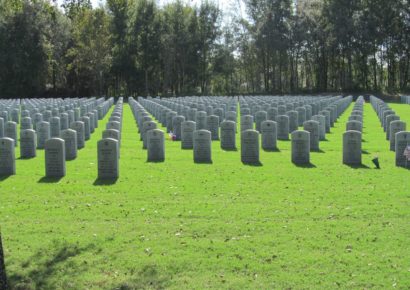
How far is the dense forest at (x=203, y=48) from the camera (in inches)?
2734

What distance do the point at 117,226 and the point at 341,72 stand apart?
71.8m

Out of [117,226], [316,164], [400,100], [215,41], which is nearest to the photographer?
[117,226]

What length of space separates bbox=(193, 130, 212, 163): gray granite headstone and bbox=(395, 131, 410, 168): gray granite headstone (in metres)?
5.41

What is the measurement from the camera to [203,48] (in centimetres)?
7975

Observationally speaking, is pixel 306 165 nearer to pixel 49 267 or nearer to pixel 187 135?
pixel 187 135

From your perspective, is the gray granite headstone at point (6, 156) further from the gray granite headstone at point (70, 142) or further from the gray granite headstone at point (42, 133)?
the gray granite headstone at point (42, 133)

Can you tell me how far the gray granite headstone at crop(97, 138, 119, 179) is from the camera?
14.6 metres

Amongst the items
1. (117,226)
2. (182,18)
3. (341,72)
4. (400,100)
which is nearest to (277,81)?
(341,72)

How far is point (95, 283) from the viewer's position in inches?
293

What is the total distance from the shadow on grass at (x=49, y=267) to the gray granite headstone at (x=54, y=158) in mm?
6093

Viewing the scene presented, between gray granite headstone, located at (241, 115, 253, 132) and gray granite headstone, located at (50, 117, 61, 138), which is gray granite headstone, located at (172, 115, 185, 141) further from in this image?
gray granite headstone, located at (50, 117, 61, 138)

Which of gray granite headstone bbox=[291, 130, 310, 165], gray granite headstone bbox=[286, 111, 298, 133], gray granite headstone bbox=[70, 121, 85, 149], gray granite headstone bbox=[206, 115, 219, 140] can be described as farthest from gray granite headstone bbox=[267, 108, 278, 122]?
gray granite headstone bbox=[291, 130, 310, 165]

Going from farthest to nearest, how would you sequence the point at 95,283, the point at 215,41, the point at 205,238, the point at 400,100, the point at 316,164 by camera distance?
Result: the point at 215,41
the point at 400,100
the point at 316,164
the point at 205,238
the point at 95,283

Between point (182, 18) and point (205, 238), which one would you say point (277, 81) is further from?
point (205, 238)
